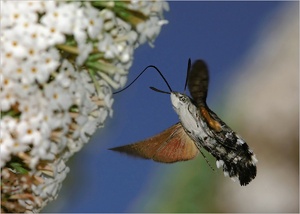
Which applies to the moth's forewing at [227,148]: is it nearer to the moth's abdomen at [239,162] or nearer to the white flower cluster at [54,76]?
the moth's abdomen at [239,162]

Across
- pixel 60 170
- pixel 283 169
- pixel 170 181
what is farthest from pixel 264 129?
pixel 60 170

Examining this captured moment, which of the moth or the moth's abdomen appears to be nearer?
the moth

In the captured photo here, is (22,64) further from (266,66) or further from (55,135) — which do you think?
(266,66)

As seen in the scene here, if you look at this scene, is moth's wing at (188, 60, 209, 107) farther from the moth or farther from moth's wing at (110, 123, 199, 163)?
moth's wing at (110, 123, 199, 163)

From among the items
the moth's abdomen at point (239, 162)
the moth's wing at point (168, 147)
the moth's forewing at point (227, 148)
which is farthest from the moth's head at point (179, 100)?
the moth's abdomen at point (239, 162)

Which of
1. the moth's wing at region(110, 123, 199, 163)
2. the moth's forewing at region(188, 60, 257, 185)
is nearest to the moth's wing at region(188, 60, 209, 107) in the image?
the moth's forewing at region(188, 60, 257, 185)

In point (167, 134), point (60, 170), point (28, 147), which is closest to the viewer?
point (28, 147)

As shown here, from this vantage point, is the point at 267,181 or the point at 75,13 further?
the point at 267,181
